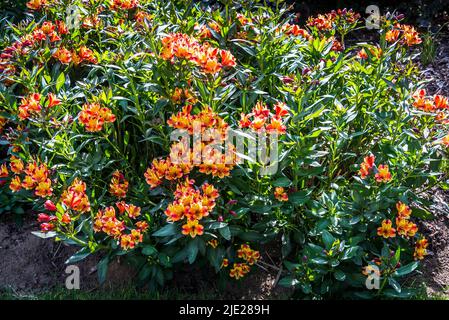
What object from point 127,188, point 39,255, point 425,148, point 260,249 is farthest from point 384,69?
point 39,255

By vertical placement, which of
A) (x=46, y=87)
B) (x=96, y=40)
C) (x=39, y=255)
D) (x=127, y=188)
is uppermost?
(x=96, y=40)

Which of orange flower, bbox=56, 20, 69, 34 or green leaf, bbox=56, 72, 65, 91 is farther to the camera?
orange flower, bbox=56, 20, 69, 34

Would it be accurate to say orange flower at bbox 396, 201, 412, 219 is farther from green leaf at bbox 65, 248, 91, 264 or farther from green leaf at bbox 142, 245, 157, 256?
green leaf at bbox 65, 248, 91, 264

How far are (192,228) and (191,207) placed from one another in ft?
0.36

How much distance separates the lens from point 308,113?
312 centimetres

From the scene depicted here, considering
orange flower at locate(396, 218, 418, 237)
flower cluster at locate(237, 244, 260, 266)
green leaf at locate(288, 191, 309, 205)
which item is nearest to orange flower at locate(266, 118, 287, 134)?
green leaf at locate(288, 191, 309, 205)

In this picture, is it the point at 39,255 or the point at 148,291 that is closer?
the point at 148,291

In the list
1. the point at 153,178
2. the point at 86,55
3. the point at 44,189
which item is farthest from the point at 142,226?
the point at 86,55

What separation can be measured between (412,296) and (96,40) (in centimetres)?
263

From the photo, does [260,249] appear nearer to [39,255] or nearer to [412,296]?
[412,296]

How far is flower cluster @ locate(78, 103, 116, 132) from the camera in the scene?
2973 mm

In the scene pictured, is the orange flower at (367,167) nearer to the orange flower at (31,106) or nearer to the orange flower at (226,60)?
the orange flower at (226,60)

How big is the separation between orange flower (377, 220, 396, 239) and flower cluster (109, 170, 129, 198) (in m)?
1.31

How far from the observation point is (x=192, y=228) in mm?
2729
